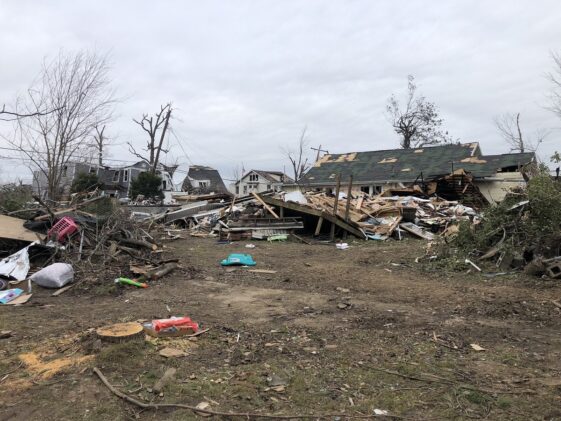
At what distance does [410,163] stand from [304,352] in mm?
26890

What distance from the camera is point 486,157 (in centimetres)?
2747

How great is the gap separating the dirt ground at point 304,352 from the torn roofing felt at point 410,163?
65.3ft

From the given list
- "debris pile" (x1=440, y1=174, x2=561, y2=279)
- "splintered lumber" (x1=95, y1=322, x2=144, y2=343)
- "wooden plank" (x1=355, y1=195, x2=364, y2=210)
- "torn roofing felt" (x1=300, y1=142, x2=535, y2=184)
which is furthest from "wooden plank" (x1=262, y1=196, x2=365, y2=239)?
"torn roofing felt" (x1=300, y1=142, x2=535, y2=184)

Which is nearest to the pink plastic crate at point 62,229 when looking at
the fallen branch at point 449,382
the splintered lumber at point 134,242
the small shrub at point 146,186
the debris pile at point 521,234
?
the splintered lumber at point 134,242

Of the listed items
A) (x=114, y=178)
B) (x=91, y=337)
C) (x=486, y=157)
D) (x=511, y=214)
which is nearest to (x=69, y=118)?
(x=91, y=337)

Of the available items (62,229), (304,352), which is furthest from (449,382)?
(62,229)

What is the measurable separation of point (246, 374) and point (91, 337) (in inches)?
68.6

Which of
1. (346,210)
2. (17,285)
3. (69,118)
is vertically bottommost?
(17,285)

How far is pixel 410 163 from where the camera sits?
29.4m

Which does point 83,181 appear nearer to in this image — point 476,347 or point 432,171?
point 432,171

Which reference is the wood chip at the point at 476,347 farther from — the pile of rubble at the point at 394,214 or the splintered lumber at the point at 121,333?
the pile of rubble at the point at 394,214

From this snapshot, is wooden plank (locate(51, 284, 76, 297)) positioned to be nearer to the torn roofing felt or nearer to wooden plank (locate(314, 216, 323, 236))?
wooden plank (locate(314, 216, 323, 236))

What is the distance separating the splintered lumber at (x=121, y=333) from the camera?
422 centimetres

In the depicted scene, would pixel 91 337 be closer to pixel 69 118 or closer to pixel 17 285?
pixel 17 285
